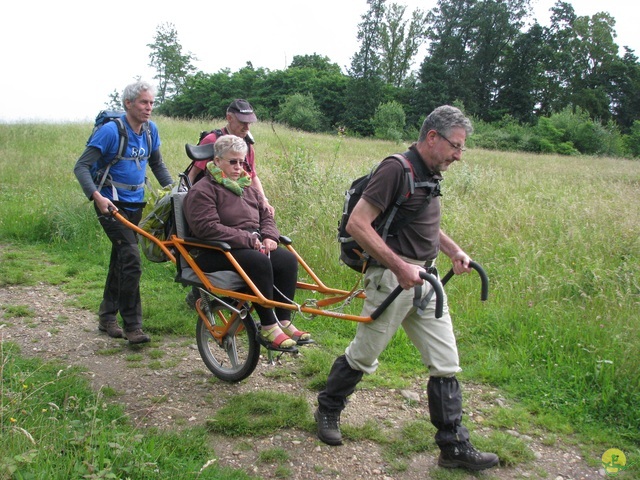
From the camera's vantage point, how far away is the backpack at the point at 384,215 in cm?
318

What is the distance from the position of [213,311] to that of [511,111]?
64.6 m

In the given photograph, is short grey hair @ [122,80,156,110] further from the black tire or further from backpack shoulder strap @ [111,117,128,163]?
the black tire

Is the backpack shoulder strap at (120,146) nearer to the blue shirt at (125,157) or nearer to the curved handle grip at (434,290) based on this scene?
the blue shirt at (125,157)

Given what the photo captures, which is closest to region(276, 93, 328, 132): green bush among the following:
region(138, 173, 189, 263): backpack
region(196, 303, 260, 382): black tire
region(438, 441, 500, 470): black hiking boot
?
region(138, 173, 189, 263): backpack

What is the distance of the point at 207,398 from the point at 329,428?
110 cm

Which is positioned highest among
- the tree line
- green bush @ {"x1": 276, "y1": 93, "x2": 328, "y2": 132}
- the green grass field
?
the tree line

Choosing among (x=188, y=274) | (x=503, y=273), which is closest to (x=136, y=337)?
(x=188, y=274)

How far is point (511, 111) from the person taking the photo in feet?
206

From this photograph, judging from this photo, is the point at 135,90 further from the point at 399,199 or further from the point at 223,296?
the point at 399,199

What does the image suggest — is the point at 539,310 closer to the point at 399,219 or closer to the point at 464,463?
the point at 464,463

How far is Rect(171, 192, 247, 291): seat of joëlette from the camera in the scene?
4.05 m

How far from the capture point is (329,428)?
3736 mm

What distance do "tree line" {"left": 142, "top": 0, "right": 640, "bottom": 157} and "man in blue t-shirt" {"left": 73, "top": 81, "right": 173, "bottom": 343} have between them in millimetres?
50266

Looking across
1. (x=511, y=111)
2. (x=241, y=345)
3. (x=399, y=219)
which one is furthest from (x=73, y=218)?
(x=511, y=111)
